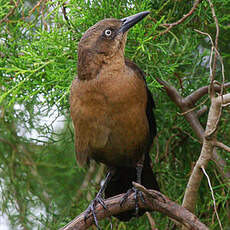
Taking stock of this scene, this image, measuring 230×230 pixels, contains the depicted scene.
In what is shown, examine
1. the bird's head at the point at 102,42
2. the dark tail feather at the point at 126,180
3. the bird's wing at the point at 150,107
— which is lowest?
the dark tail feather at the point at 126,180

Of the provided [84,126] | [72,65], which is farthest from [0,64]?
[84,126]

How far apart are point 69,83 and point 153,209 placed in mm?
756

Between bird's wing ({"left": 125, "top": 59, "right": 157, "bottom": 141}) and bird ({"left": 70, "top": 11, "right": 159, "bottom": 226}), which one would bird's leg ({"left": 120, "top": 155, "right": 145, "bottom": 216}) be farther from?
bird's wing ({"left": 125, "top": 59, "right": 157, "bottom": 141})

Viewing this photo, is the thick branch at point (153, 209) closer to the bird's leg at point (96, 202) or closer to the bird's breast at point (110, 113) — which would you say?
the bird's leg at point (96, 202)

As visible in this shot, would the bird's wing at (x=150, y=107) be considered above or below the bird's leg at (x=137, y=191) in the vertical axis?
above

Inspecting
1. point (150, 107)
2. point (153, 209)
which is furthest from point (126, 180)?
Answer: point (153, 209)

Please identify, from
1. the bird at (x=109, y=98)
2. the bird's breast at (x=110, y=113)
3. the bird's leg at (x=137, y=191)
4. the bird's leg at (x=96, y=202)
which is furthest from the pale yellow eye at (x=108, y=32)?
the bird's leg at (x=96, y=202)

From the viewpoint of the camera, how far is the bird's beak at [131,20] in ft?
7.06

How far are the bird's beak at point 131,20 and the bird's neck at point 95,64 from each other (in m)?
0.13

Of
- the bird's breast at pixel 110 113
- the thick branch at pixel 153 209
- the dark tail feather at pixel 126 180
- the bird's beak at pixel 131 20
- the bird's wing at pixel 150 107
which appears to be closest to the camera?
the thick branch at pixel 153 209

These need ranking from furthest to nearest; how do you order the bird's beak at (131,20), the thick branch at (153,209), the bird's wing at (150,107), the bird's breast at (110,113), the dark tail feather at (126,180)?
1. the dark tail feather at (126,180)
2. the bird's wing at (150,107)
3. the bird's breast at (110,113)
4. the bird's beak at (131,20)
5. the thick branch at (153,209)

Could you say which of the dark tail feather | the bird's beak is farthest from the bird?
the dark tail feather

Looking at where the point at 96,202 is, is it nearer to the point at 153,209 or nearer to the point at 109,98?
the point at 153,209

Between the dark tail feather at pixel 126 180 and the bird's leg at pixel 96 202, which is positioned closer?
the bird's leg at pixel 96 202
